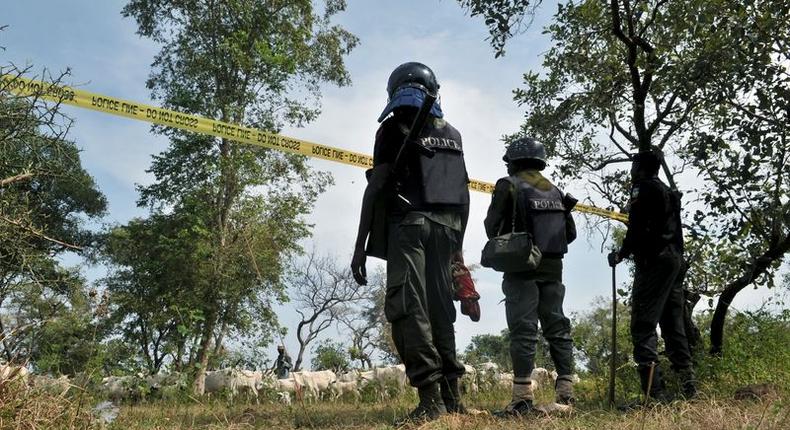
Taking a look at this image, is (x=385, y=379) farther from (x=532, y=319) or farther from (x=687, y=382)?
(x=532, y=319)

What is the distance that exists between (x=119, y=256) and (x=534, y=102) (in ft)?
61.5

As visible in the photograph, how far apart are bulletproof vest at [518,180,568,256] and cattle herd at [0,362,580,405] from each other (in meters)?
1.95

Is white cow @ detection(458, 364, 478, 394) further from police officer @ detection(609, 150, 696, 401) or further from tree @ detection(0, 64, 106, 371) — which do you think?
tree @ detection(0, 64, 106, 371)

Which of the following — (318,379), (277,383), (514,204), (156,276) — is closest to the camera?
(514,204)

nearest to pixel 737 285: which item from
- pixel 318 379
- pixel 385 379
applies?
pixel 385 379

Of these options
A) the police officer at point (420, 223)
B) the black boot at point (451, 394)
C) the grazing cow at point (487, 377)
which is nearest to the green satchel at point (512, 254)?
the police officer at point (420, 223)

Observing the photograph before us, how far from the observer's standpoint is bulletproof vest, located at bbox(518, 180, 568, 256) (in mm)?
4742

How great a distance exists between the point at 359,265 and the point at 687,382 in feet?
9.52

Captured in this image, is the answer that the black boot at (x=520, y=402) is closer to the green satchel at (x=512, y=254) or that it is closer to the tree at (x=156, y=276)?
the green satchel at (x=512, y=254)

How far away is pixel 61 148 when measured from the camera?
155 inches

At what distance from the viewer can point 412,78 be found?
415 centimetres

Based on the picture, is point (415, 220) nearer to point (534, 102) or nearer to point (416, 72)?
point (416, 72)

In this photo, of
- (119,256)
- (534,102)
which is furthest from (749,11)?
(119,256)

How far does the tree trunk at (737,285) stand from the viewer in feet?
22.0
